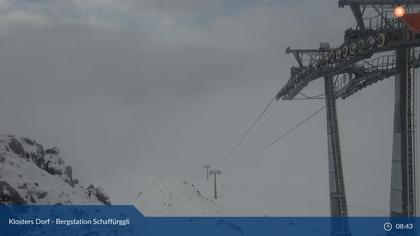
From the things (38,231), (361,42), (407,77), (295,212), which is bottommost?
(38,231)

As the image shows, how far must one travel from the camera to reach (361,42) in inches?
1081

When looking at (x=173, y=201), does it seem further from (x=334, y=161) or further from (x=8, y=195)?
(x=8, y=195)

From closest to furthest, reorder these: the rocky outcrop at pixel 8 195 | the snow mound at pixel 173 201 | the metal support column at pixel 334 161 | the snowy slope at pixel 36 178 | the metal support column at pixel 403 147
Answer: the rocky outcrop at pixel 8 195, the snowy slope at pixel 36 178, the metal support column at pixel 403 147, the metal support column at pixel 334 161, the snow mound at pixel 173 201

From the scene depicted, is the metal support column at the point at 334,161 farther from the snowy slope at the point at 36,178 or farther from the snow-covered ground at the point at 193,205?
the snowy slope at the point at 36,178

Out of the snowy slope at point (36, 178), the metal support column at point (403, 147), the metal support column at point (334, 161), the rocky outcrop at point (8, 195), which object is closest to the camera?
the rocky outcrop at point (8, 195)

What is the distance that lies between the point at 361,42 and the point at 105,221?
1975cm

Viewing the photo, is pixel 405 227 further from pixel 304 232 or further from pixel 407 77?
pixel 304 232

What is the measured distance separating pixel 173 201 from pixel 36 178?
22307 millimetres

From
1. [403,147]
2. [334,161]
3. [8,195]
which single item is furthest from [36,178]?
[334,161]

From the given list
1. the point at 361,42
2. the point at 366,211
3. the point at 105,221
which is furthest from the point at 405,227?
the point at 366,211

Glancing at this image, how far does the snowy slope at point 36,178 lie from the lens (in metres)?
21.1

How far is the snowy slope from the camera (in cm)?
2108

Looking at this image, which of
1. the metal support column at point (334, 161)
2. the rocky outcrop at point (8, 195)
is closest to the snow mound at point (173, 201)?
the metal support column at point (334, 161)

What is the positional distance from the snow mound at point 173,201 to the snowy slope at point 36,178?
12.5 metres
